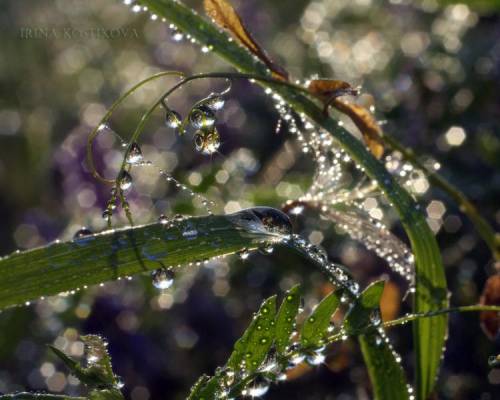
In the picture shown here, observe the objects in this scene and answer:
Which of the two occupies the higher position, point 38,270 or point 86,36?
point 86,36

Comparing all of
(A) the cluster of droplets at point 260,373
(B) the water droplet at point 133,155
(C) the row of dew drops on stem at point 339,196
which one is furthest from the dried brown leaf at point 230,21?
(A) the cluster of droplets at point 260,373

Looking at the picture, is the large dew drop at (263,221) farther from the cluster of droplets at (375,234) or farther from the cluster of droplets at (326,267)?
the cluster of droplets at (375,234)

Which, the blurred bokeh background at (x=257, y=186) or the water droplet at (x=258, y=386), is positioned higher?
the blurred bokeh background at (x=257, y=186)

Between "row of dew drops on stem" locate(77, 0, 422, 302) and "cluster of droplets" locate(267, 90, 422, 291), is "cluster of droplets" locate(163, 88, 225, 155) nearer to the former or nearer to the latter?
"row of dew drops on stem" locate(77, 0, 422, 302)

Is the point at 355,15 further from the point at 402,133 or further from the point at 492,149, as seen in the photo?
the point at 492,149

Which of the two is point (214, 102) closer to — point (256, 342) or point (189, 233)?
point (189, 233)

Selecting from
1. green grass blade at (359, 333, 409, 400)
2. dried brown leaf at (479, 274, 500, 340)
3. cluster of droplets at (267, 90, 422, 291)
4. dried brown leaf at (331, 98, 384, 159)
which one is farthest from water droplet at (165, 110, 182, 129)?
dried brown leaf at (479, 274, 500, 340)

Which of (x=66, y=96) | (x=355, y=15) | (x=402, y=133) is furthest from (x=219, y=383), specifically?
(x=66, y=96)
